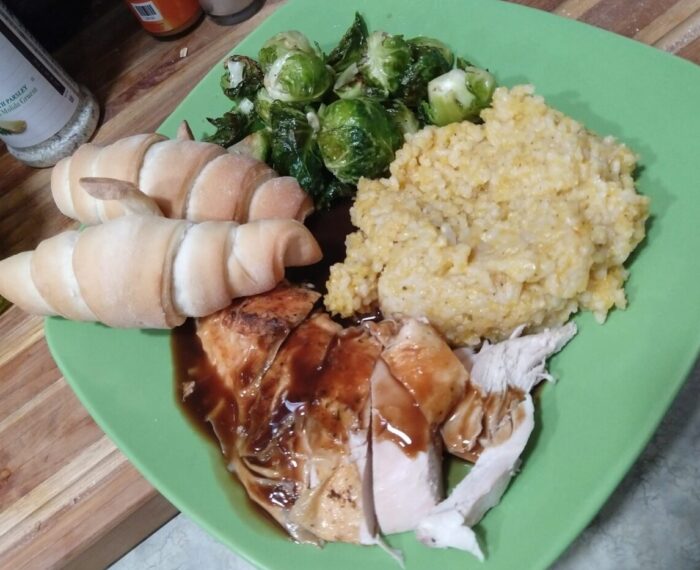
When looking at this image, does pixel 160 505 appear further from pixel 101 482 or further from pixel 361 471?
pixel 361 471

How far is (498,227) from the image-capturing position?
5.57 feet

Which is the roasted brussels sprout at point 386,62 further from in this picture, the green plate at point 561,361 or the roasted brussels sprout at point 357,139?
the green plate at point 561,361

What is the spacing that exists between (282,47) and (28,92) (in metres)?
1.05

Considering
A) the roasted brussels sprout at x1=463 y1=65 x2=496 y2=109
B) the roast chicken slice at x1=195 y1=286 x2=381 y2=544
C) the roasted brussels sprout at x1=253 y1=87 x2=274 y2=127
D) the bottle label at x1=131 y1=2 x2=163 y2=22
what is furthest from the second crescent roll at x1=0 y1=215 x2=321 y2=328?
the bottle label at x1=131 y1=2 x2=163 y2=22

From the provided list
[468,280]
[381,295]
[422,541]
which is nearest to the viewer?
[422,541]

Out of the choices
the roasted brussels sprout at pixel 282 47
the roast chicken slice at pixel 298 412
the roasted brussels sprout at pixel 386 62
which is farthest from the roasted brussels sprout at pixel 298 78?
the roast chicken slice at pixel 298 412

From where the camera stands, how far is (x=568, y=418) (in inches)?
61.6

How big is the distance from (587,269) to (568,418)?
343mm

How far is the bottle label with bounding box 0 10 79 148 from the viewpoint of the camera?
2.42m

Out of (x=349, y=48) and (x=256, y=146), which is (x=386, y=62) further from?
(x=256, y=146)

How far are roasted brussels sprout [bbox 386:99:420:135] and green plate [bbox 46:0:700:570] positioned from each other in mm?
279

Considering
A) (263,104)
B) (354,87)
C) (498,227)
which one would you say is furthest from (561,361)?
(263,104)

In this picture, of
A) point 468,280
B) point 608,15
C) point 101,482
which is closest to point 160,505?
point 101,482

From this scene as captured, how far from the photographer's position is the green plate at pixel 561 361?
147cm
